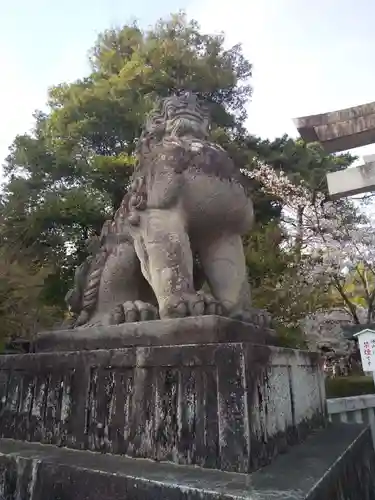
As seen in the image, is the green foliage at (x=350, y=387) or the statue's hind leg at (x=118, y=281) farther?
the green foliage at (x=350, y=387)

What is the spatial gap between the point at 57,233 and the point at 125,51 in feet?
24.1

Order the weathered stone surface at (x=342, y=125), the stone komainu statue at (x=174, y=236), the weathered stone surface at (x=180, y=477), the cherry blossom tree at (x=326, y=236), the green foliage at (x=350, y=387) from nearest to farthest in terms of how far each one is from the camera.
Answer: the weathered stone surface at (x=180, y=477) → the stone komainu statue at (x=174, y=236) → the weathered stone surface at (x=342, y=125) → the green foliage at (x=350, y=387) → the cherry blossom tree at (x=326, y=236)

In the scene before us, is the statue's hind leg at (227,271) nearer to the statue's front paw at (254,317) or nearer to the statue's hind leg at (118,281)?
the statue's front paw at (254,317)

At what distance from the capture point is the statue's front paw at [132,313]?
178 centimetres

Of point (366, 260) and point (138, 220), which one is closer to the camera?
point (138, 220)

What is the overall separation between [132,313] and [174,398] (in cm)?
53

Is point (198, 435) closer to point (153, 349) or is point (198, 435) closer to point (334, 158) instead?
point (153, 349)

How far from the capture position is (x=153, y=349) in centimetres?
147

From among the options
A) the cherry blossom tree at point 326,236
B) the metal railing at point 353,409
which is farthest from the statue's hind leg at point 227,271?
the cherry blossom tree at point 326,236

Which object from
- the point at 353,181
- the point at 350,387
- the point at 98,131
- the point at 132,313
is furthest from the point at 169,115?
the point at 98,131

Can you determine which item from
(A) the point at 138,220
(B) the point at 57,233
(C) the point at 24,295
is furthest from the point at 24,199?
(A) the point at 138,220

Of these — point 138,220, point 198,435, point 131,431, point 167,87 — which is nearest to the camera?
point 198,435

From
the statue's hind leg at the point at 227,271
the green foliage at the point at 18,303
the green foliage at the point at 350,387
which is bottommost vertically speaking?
the green foliage at the point at 350,387

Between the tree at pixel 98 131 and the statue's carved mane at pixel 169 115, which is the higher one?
the tree at pixel 98 131
